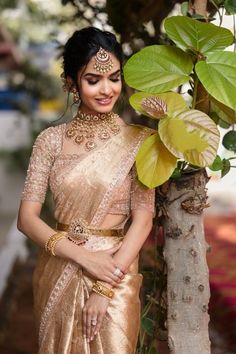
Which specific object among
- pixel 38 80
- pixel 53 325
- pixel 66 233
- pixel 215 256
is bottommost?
pixel 53 325

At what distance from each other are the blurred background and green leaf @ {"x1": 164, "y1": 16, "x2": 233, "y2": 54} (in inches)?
19.7

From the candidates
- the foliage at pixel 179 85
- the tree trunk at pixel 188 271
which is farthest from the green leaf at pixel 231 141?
the foliage at pixel 179 85

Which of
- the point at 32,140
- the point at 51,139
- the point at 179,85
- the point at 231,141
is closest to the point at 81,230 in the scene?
the point at 51,139

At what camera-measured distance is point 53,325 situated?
2.01 m

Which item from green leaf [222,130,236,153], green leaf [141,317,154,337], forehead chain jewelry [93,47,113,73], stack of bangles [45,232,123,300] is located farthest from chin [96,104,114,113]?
green leaf [141,317,154,337]

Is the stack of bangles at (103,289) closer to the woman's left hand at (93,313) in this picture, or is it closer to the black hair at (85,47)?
the woman's left hand at (93,313)

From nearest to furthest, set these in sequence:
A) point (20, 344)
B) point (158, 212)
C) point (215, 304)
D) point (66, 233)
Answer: point (66, 233)
point (158, 212)
point (215, 304)
point (20, 344)

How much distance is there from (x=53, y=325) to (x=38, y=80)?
681 centimetres

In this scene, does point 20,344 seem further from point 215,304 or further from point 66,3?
point 66,3

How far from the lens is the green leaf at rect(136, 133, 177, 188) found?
6.17ft

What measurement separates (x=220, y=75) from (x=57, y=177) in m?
0.53

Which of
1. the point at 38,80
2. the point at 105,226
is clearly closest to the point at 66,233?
the point at 105,226

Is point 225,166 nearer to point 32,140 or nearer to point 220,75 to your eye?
point 220,75

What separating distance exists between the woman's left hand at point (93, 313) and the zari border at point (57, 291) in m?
0.09
